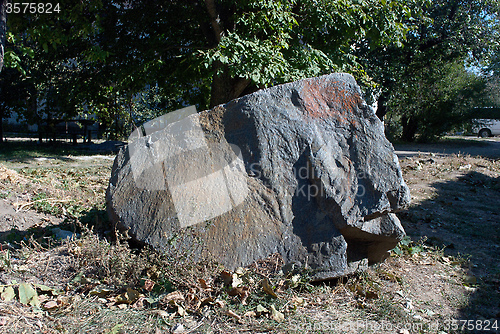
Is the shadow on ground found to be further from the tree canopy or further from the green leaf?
the tree canopy

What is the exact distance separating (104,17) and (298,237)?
9324 mm

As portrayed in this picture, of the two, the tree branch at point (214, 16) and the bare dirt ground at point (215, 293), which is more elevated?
the tree branch at point (214, 16)

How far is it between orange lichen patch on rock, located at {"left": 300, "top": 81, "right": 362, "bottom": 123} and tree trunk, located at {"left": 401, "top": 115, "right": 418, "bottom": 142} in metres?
18.1

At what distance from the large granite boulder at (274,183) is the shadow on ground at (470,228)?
0.85 m

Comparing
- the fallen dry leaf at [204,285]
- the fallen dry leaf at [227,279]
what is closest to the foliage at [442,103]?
the fallen dry leaf at [227,279]

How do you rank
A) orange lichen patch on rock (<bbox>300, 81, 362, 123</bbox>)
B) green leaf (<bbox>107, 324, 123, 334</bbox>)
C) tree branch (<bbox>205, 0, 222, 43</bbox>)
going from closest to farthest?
green leaf (<bbox>107, 324, 123, 334</bbox>) < orange lichen patch on rock (<bbox>300, 81, 362, 123</bbox>) < tree branch (<bbox>205, 0, 222, 43</bbox>)

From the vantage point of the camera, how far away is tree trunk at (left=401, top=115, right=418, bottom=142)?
813 inches

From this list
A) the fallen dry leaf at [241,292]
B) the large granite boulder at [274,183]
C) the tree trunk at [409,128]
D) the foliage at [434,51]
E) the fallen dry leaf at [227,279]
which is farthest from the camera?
the tree trunk at [409,128]

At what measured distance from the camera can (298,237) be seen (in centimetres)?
342

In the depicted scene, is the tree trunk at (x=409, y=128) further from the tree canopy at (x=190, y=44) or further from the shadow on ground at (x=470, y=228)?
the shadow on ground at (x=470, y=228)

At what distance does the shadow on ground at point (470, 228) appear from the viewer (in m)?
3.46

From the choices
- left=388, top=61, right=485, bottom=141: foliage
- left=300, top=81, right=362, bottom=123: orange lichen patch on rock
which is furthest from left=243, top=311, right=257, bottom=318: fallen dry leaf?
left=388, top=61, right=485, bottom=141: foliage

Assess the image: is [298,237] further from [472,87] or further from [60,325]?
[472,87]

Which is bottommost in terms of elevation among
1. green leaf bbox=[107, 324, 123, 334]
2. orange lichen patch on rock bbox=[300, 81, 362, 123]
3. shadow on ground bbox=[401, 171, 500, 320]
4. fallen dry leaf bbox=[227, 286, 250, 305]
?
shadow on ground bbox=[401, 171, 500, 320]
